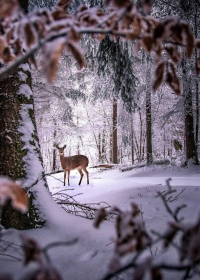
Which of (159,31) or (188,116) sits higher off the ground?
(188,116)

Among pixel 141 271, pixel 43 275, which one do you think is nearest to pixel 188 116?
pixel 141 271

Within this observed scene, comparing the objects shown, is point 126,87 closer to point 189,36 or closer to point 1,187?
point 189,36

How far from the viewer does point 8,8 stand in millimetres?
684

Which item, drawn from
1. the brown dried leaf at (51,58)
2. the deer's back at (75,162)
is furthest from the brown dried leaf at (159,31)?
the deer's back at (75,162)

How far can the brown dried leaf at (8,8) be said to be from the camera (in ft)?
2.23

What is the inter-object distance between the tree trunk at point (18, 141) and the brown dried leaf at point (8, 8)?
230 cm

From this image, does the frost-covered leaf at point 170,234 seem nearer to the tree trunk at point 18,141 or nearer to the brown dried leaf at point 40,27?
the brown dried leaf at point 40,27

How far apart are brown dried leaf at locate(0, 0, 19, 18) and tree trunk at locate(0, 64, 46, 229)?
2.30 metres

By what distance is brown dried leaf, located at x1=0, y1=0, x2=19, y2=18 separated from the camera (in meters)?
0.68

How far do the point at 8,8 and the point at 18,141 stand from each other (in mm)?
2338

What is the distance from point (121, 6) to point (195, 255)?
86cm

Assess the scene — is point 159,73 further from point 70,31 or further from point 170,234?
point 170,234

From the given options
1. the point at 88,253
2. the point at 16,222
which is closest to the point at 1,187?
the point at 88,253

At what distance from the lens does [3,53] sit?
1030mm
